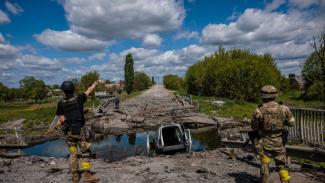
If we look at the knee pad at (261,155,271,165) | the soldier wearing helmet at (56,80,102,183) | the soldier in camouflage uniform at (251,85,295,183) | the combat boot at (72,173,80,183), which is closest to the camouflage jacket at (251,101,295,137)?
the soldier in camouflage uniform at (251,85,295,183)


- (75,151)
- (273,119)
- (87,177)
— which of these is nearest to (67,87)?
(75,151)

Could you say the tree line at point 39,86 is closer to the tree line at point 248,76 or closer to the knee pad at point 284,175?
the tree line at point 248,76

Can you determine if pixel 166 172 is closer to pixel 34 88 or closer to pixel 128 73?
pixel 128 73

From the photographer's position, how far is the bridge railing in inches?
396

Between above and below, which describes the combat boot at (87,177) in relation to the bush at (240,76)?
below

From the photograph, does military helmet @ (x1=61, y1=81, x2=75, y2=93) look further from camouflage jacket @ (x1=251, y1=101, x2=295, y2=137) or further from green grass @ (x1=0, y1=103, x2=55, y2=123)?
green grass @ (x1=0, y1=103, x2=55, y2=123)

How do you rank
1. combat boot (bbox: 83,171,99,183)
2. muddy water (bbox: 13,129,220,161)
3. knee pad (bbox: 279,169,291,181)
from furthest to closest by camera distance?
muddy water (bbox: 13,129,220,161), combat boot (bbox: 83,171,99,183), knee pad (bbox: 279,169,291,181)

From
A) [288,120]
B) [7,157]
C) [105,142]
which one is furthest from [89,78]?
[288,120]

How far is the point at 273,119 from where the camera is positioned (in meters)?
5.79

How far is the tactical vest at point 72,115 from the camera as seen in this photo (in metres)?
6.85

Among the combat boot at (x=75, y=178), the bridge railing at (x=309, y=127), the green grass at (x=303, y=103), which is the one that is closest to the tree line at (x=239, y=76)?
the green grass at (x=303, y=103)

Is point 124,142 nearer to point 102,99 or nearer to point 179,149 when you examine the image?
point 179,149

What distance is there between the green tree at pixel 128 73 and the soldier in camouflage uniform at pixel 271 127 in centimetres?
7784

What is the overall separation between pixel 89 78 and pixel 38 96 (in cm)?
4228
